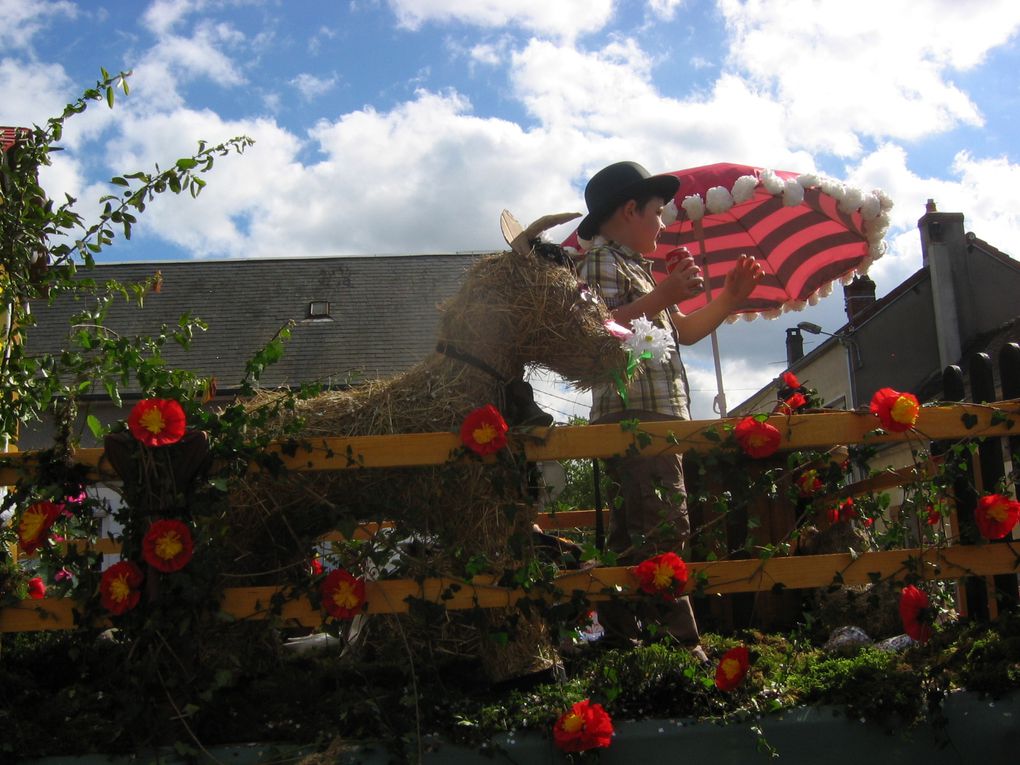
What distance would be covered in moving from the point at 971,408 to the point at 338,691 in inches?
83.3

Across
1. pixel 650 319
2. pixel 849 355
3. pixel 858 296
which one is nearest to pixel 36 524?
pixel 650 319

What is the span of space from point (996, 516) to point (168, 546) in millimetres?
2425

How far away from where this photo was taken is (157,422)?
108 inches

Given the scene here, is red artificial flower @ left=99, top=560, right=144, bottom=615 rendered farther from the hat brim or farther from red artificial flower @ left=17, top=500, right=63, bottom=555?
the hat brim

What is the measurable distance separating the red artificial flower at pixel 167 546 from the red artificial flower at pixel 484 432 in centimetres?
85

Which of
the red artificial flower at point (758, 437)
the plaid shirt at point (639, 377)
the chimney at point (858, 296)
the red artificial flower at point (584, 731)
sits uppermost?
the chimney at point (858, 296)

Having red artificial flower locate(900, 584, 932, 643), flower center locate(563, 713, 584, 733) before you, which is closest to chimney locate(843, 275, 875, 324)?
red artificial flower locate(900, 584, 932, 643)

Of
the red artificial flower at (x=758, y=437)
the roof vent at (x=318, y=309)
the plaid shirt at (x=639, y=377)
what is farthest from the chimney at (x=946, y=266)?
the red artificial flower at (x=758, y=437)

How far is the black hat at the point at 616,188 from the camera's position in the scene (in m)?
4.00

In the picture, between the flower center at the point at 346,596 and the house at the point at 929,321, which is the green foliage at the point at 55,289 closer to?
the flower center at the point at 346,596

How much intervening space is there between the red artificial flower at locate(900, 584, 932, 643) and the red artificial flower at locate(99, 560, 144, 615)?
2.24 meters

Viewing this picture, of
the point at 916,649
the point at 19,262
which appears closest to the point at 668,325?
the point at 916,649

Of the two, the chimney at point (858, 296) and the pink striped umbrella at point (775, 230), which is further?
the chimney at point (858, 296)

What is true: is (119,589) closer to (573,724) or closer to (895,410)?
(573,724)
